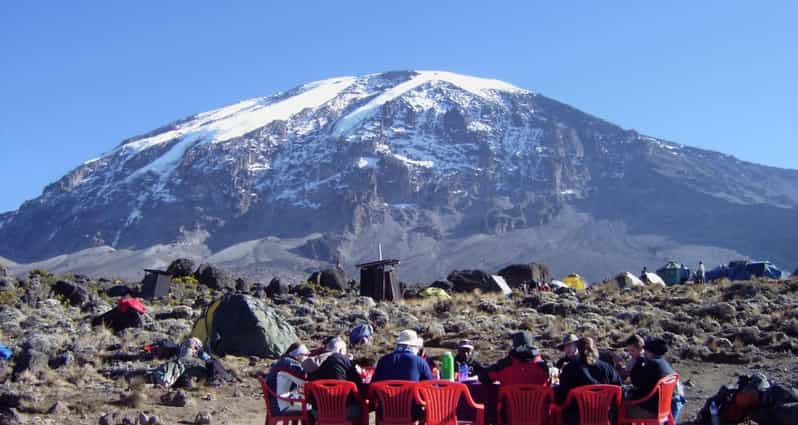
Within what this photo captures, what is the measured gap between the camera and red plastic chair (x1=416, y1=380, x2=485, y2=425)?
293 inches

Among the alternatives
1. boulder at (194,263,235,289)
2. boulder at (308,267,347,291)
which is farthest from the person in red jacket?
boulder at (308,267,347,291)

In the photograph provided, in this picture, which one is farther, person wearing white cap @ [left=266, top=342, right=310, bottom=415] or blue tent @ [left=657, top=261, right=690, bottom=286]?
blue tent @ [left=657, top=261, right=690, bottom=286]

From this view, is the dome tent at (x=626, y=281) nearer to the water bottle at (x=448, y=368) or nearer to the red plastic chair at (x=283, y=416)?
the water bottle at (x=448, y=368)

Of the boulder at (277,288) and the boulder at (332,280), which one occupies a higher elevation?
the boulder at (332,280)

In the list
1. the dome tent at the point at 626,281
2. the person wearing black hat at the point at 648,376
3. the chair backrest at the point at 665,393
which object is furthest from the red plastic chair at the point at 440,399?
the dome tent at the point at 626,281

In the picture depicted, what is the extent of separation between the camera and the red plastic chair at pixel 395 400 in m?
7.52

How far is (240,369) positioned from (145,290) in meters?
17.0

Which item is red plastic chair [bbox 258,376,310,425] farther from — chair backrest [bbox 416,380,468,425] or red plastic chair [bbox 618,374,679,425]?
red plastic chair [bbox 618,374,679,425]

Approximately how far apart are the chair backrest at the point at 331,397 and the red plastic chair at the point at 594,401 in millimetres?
1849

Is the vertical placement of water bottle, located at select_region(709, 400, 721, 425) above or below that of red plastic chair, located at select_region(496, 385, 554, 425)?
below

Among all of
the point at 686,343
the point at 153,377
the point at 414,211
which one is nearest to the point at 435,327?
the point at 686,343

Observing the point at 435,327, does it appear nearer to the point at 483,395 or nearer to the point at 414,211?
the point at 483,395

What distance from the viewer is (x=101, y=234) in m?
190

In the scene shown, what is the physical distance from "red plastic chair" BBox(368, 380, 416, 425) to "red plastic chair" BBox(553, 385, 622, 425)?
4.31 feet
